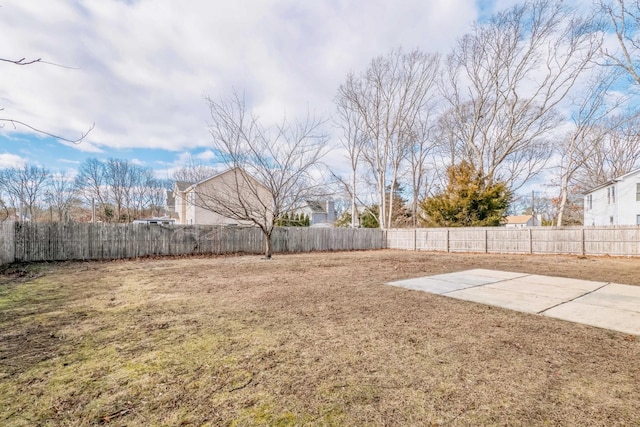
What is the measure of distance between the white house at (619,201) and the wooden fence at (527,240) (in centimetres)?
1020

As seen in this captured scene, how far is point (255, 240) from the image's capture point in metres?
14.4

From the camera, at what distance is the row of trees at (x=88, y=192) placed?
78.1ft

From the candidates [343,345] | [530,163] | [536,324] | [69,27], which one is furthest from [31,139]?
[530,163]

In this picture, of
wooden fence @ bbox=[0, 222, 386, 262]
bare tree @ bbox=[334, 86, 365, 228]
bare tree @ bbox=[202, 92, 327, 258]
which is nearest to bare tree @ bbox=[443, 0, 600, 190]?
bare tree @ bbox=[334, 86, 365, 228]

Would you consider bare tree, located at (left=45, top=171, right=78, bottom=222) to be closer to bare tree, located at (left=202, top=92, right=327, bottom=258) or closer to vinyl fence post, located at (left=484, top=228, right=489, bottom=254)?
bare tree, located at (left=202, top=92, right=327, bottom=258)

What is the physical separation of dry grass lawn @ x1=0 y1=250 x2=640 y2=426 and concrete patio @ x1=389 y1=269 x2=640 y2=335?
48 cm

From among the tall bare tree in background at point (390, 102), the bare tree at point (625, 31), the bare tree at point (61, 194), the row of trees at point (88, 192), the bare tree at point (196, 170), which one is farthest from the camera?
the bare tree at point (61, 194)

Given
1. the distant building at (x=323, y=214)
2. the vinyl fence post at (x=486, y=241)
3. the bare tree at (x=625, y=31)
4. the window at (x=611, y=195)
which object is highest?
the bare tree at (x=625, y=31)

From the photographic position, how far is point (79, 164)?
2550 centimetres

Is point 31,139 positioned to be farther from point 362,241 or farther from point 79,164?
point 79,164

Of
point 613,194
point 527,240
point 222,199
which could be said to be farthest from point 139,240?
point 613,194

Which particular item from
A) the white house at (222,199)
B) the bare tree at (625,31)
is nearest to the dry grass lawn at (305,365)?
the white house at (222,199)

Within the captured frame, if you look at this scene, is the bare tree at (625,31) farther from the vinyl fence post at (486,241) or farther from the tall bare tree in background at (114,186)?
the tall bare tree in background at (114,186)

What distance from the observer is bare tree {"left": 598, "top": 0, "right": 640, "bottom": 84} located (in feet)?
35.4
